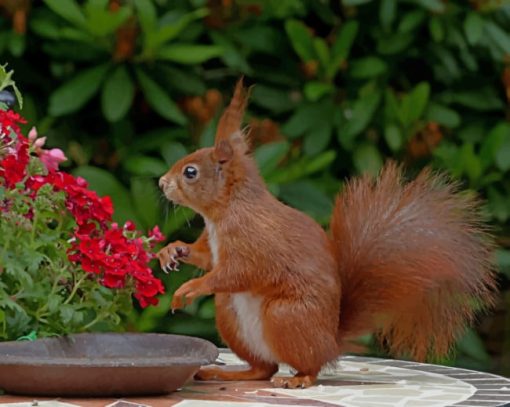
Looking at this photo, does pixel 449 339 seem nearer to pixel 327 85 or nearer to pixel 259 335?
pixel 259 335

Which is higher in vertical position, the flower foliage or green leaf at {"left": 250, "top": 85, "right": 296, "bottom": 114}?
green leaf at {"left": 250, "top": 85, "right": 296, "bottom": 114}

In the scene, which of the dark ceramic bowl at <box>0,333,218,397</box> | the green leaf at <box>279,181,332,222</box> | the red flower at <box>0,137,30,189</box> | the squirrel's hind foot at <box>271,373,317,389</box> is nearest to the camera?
the dark ceramic bowl at <box>0,333,218,397</box>

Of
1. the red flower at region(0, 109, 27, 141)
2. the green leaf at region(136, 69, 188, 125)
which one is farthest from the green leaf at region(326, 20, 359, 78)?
the red flower at region(0, 109, 27, 141)

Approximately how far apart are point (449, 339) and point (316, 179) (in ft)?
4.22

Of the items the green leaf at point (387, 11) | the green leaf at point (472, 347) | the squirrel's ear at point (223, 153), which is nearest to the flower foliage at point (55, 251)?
the squirrel's ear at point (223, 153)

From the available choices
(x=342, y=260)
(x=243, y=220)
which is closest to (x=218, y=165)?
(x=243, y=220)

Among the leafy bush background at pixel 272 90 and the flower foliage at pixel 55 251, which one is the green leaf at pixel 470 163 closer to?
the leafy bush background at pixel 272 90

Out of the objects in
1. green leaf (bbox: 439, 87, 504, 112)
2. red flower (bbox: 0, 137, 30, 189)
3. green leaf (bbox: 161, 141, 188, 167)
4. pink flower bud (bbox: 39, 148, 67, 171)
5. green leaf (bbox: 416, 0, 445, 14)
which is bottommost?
red flower (bbox: 0, 137, 30, 189)

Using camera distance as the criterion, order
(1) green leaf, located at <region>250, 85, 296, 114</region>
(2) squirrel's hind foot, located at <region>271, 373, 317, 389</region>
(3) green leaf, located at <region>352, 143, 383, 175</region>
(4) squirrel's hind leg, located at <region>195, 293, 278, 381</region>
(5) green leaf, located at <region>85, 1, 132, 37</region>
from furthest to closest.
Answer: (1) green leaf, located at <region>250, 85, 296, 114</region>, (3) green leaf, located at <region>352, 143, 383, 175</region>, (5) green leaf, located at <region>85, 1, 132, 37</region>, (4) squirrel's hind leg, located at <region>195, 293, 278, 381</region>, (2) squirrel's hind foot, located at <region>271, 373, 317, 389</region>

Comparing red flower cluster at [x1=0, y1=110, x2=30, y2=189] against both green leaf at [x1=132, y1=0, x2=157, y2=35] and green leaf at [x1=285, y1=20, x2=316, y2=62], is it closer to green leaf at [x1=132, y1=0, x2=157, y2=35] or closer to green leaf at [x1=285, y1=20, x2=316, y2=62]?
green leaf at [x1=132, y1=0, x2=157, y2=35]

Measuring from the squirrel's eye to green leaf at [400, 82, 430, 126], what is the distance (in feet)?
4.76

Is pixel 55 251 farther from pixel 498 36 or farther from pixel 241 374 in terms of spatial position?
pixel 498 36

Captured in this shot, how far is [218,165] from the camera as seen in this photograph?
Result: 9.47ft

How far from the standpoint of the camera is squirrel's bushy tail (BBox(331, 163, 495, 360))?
295 cm
